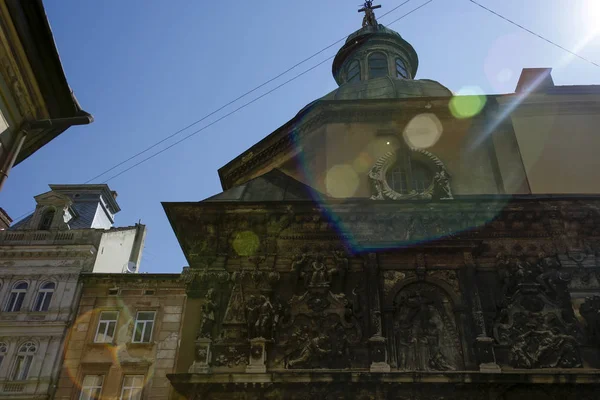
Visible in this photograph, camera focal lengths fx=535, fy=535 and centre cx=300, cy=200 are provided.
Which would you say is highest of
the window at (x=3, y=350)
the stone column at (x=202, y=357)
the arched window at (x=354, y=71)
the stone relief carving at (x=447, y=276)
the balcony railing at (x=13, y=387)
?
the arched window at (x=354, y=71)

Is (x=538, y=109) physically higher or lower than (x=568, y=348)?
higher

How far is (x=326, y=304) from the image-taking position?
37.1 feet

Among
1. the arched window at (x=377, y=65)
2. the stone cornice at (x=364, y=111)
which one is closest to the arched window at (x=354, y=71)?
the arched window at (x=377, y=65)

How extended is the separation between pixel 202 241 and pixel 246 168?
184 inches

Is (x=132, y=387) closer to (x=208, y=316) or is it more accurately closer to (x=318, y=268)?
(x=208, y=316)

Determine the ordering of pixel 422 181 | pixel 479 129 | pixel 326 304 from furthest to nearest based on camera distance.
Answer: pixel 479 129, pixel 422 181, pixel 326 304

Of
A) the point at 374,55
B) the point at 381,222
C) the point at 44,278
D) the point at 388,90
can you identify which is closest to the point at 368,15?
the point at 374,55

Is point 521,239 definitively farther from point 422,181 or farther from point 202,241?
point 202,241

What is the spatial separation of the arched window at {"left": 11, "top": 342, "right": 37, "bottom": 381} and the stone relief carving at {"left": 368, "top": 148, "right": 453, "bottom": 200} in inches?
513

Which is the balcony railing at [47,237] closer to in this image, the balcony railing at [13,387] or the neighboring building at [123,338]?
the neighboring building at [123,338]

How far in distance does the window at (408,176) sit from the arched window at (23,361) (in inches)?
526

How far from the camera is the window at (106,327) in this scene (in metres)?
18.4

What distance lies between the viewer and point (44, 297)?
62.7 feet

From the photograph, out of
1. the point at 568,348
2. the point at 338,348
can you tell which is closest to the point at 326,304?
the point at 338,348
